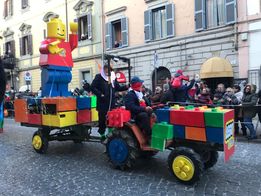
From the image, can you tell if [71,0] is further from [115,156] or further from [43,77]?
[115,156]

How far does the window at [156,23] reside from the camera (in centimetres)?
1501

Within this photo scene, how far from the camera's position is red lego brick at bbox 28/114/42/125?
249 inches

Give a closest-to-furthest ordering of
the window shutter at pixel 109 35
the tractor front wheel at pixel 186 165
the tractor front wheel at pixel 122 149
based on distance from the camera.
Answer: the tractor front wheel at pixel 186 165
the tractor front wheel at pixel 122 149
the window shutter at pixel 109 35

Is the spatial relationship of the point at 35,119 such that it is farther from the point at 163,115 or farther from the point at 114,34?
the point at 114,34

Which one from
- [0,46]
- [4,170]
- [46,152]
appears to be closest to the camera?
[4,170]

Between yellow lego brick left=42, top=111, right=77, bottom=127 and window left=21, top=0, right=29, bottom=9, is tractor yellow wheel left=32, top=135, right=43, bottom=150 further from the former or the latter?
window left=21, top=0, right=29, bottom=9

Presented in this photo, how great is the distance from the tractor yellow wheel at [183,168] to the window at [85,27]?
50.2 feet

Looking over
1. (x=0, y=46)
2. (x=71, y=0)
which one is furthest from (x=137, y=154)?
(x=0, y=46)

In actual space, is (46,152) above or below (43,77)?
below

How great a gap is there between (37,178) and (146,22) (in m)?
12.1

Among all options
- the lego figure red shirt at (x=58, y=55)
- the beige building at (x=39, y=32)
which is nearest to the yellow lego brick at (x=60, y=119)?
the lego figure red shirt at (x=58, y=55)

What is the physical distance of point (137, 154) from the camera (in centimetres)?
492

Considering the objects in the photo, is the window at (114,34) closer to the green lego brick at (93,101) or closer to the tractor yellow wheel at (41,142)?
the green lego brick at (93,101)

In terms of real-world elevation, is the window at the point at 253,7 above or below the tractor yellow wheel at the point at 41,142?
above
